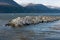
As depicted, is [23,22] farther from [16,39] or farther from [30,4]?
[30,4]

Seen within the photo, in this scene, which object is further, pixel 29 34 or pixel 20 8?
pixel 20 8

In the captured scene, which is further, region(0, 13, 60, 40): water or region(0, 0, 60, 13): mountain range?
region(0, 0, 60, 13): mountain range

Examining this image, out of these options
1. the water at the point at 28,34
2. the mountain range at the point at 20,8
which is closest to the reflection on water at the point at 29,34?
the water at the point at 28,34

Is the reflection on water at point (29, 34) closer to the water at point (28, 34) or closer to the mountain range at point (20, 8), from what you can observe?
the water at point (28, 34)

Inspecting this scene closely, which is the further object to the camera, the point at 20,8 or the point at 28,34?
the point at 20,8

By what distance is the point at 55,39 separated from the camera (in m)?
24.0

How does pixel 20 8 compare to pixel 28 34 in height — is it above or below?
below

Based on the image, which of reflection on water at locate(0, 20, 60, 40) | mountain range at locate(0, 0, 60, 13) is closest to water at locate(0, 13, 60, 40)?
reflection on water at locate(0, 20, 60, 40)

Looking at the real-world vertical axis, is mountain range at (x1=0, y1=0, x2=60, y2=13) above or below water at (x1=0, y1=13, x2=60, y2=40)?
below

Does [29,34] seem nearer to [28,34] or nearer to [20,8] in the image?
[28,34]

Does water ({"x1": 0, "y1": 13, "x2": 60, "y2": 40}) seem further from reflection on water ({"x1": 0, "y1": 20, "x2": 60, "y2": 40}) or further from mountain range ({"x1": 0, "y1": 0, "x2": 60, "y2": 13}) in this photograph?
mountain range ({"x1": 0, "y1": 0, "x2": 60, "y2": 13})

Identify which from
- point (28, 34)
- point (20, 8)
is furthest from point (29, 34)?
point (20, 8)

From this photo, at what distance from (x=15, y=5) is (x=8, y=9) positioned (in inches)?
608

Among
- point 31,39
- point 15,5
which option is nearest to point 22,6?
point 15,5
